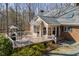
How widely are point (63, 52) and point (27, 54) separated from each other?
0.45 metres

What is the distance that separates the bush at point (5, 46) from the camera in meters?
3.47

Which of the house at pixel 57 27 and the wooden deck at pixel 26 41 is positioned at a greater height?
the house at pixel 57 27

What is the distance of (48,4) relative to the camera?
3.47 metres

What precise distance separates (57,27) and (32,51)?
0.43 m

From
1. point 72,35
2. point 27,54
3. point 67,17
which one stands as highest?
point 67,17

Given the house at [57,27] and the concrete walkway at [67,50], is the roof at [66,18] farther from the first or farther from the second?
the concrete walkway at [67,50]

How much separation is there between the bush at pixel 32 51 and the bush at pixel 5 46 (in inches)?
3.1

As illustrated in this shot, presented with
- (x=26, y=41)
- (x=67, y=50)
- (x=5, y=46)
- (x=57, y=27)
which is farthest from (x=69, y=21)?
(x=5, y=46)

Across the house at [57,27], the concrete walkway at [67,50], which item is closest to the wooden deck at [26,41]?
the house at [57,27]

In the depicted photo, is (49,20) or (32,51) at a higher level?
(49,20)

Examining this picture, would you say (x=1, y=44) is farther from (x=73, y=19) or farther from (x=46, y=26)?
(x=73, y=19)

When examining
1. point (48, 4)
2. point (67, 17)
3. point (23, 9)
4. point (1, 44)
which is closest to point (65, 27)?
point (67, 17)

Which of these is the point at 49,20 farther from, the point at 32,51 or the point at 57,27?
the point at 32,51

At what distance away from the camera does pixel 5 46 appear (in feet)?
11.4
